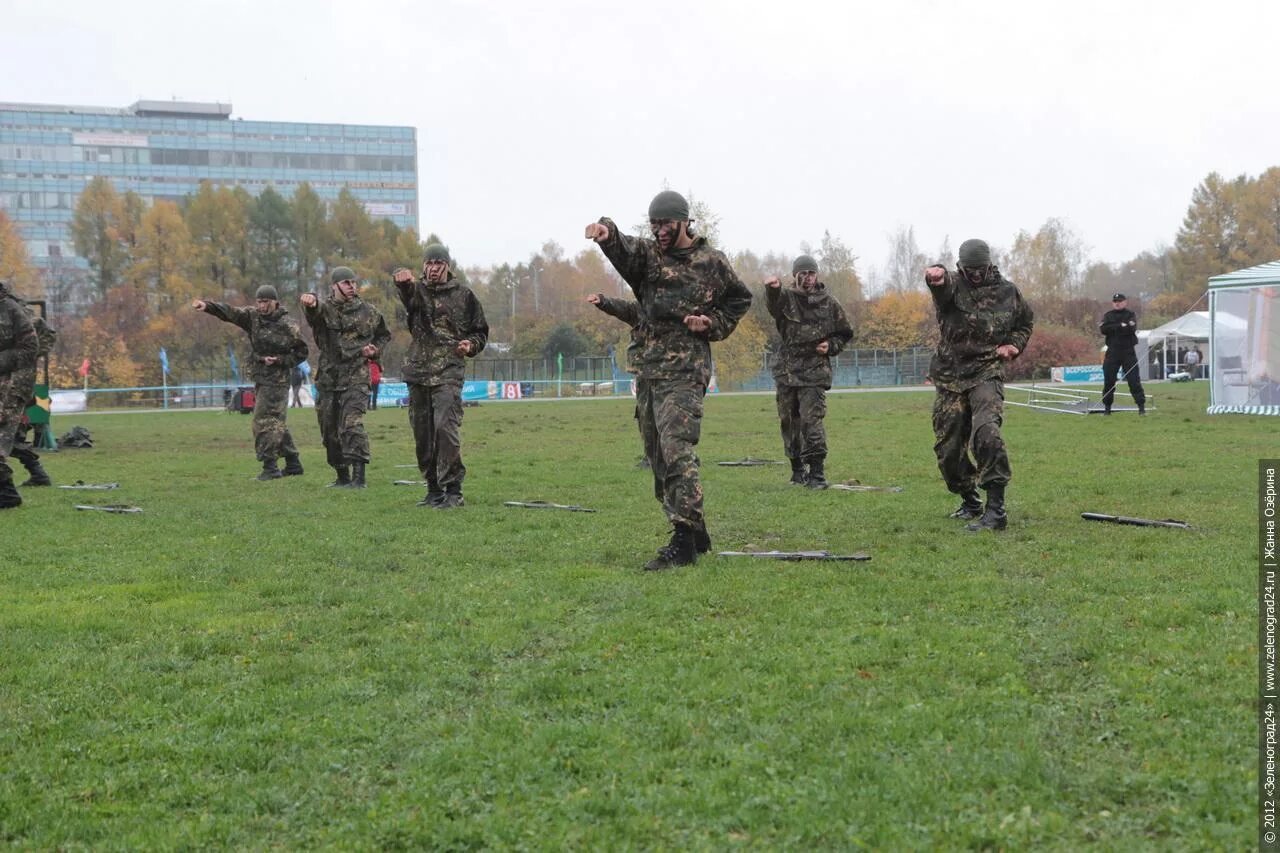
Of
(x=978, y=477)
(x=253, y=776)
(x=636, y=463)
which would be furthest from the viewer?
(x=636, y=463)

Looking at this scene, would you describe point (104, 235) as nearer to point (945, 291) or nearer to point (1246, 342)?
point (1246, 342)

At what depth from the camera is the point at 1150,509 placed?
9641mm

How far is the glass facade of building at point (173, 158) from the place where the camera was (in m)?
114

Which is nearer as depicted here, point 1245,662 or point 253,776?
point 253,776

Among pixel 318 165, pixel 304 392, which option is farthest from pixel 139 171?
pixel 304 392

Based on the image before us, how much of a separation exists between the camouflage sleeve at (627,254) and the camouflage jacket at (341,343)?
248 inches

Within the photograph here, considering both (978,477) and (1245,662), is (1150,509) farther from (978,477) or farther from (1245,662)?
(1245,662)

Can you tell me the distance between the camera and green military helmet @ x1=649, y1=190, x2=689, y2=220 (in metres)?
7.86

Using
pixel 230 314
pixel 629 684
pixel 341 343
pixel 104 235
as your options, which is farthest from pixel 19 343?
pixel 104 235

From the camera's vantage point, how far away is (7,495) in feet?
38.1

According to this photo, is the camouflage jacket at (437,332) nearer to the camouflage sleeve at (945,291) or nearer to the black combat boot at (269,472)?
the black combat boot at (269,472)

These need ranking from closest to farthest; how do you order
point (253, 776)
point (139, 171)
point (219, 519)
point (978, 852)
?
1. point (978, 852)
2. point (253, 776)
3. point (219, 519)
4. point (139, 171)

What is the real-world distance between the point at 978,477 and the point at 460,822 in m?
6.69

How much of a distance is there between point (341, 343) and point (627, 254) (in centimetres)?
658
